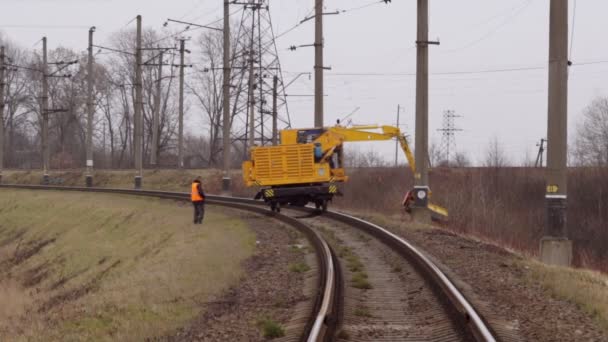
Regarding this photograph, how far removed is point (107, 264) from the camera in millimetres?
23359

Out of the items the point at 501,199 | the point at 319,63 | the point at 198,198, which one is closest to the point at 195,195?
the point at 198,198

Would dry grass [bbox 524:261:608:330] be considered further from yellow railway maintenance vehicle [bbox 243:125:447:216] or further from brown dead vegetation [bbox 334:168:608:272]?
brown dead vegetation [bbox 334:168:608:272]

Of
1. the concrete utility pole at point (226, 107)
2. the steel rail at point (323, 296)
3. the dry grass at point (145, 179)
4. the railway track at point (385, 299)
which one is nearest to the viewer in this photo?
the steel rail at point (323, 296)

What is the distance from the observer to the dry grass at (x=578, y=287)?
9891 millimetres

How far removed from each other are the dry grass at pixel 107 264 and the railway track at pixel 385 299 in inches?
74.5

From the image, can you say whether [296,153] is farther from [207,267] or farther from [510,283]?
[510,283]

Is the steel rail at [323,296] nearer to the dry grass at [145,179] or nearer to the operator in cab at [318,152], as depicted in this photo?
the operator in cab at [318,152]

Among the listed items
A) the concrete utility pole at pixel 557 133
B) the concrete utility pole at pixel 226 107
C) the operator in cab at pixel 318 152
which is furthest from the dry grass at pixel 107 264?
the concrete utility pole at pixel 557 133

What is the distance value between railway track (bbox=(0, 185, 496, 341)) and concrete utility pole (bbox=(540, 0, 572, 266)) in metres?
3.79

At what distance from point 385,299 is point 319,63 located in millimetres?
22511

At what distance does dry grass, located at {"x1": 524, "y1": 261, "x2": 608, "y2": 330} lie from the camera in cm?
989

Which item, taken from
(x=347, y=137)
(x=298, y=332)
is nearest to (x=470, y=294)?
(x=298, y=332)

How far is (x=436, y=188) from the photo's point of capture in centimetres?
3747

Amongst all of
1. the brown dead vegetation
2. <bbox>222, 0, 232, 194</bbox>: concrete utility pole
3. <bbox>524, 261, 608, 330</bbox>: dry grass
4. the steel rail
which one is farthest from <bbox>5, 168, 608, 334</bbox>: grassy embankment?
<bbox>524, 261, 608, 330</bbox>: dry grass
